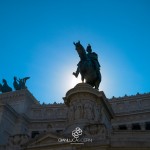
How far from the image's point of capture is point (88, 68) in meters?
20.4

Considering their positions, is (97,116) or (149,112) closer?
(97,116)

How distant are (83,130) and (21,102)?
3460 cm

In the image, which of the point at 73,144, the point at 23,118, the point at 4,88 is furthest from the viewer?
the point at 4,88

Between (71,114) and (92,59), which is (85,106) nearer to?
(71,114)

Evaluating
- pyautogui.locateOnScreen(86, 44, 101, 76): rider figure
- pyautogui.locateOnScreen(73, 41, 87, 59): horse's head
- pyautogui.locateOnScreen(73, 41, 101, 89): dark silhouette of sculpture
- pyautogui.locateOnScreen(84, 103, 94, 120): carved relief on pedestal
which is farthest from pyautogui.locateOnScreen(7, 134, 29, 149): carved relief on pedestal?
pyautogui.locateOnScreen(73, 41, 87, 59): horse's head

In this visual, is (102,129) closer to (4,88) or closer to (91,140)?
(91,140)

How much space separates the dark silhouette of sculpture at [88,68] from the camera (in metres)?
20.4

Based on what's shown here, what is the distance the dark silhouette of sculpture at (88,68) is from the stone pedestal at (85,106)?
223 centimetres

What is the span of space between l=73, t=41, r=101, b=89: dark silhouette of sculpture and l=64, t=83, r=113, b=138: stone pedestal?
2.23m

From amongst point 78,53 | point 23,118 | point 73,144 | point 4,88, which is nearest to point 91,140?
point 73,144

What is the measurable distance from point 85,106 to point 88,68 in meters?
3.56

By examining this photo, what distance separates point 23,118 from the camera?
147ft

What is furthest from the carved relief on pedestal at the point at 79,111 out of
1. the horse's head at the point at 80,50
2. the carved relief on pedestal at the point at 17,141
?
the horse's head at the point at 80,50

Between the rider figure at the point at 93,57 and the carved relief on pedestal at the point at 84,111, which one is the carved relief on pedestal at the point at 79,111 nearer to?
the carved relief on pedestal at the point at 84,111
